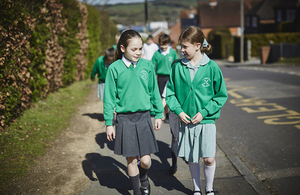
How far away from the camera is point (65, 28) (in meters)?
10.5

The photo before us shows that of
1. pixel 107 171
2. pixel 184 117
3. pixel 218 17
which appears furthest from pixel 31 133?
pixel 218 17

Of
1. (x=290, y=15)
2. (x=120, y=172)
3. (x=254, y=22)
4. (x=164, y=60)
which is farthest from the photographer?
(x=254, y=22)

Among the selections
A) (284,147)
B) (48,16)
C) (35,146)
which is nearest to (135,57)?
(35,146)

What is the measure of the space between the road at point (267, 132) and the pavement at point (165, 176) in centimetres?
20

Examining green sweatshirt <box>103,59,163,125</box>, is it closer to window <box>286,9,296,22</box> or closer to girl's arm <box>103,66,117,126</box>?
girl's arm <box>103,66,117,126</box>

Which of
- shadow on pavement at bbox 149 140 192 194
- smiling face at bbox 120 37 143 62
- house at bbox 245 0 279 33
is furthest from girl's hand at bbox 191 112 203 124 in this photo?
house at bbox 245 0 279 33

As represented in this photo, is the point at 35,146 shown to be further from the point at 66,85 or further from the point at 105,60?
the point at 66,85

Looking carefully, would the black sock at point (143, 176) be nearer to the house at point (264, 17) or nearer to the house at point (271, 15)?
the house at point (271, 15)

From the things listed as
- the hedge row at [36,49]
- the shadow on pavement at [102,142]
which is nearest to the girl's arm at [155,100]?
the shadow on pavement at [102,142]

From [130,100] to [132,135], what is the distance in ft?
1.26

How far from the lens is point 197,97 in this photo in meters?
3.27

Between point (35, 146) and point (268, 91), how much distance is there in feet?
27.1

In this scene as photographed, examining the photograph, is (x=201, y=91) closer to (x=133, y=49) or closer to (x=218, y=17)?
(x=133, y=49)

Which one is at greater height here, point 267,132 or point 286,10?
point 286,10
